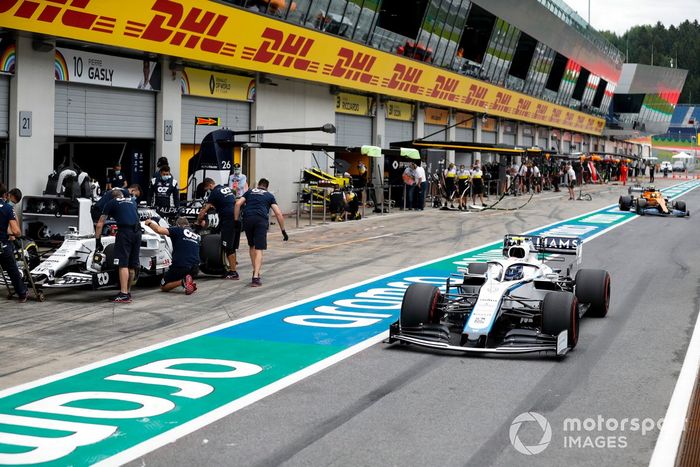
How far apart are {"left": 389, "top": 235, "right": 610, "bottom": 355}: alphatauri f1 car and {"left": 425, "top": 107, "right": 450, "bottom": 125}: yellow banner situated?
3055cm

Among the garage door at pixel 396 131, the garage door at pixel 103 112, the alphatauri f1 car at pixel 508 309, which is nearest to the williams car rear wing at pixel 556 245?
the alphatauri f1 car at pixel 508 309

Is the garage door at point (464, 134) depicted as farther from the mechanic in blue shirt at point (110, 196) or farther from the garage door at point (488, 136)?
the mechanic in blue shirt at point (110, 196)

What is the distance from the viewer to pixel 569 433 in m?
7.01

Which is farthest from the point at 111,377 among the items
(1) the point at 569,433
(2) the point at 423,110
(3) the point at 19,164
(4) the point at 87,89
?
(2) the point at 423,110

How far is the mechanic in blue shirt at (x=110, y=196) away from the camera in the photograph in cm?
1334

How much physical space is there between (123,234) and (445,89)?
29.9 metres

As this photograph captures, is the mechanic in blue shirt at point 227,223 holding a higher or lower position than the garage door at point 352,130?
lower

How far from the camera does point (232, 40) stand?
2419 cm

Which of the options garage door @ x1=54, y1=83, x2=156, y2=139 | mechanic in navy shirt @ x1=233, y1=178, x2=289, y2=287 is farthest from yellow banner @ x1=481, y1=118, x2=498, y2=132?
mechanic in navy shirt @ x1=233, y1=178, x2=289, y2=287

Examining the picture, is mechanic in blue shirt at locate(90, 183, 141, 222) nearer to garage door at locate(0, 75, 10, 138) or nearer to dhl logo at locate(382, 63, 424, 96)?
garage door at locate(0, 75, 10, 138)

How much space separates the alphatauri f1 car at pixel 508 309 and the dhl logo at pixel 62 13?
414 inches

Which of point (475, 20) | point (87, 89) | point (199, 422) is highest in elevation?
point (475, 20)

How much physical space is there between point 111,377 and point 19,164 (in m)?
11.3

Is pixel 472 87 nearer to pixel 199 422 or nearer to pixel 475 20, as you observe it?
pixel 475 20
